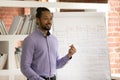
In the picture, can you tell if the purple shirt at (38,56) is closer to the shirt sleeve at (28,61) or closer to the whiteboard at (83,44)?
the shirt sleeve at (28,61)

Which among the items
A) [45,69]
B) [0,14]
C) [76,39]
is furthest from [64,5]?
[0,14]

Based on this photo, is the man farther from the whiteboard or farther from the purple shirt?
the whiteboard

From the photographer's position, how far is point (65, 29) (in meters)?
3.47

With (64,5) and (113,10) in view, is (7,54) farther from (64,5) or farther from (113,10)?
(113,10)

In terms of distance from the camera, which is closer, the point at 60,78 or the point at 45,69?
the point at 45,69

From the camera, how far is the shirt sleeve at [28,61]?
274 cm

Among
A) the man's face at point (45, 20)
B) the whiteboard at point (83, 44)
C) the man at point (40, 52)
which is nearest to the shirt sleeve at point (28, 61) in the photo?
the man at point (40, 52)

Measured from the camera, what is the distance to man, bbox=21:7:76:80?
2.79 m

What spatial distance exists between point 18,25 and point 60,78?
2.55 feet

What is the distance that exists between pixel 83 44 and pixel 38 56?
0.79 meters

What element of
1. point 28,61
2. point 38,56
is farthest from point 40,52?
point 28,61

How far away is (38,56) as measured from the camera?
2.88 meters

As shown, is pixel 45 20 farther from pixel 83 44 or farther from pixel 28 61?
pixel 83 44

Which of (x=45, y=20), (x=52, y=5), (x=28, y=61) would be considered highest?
(x=52, y=5)
